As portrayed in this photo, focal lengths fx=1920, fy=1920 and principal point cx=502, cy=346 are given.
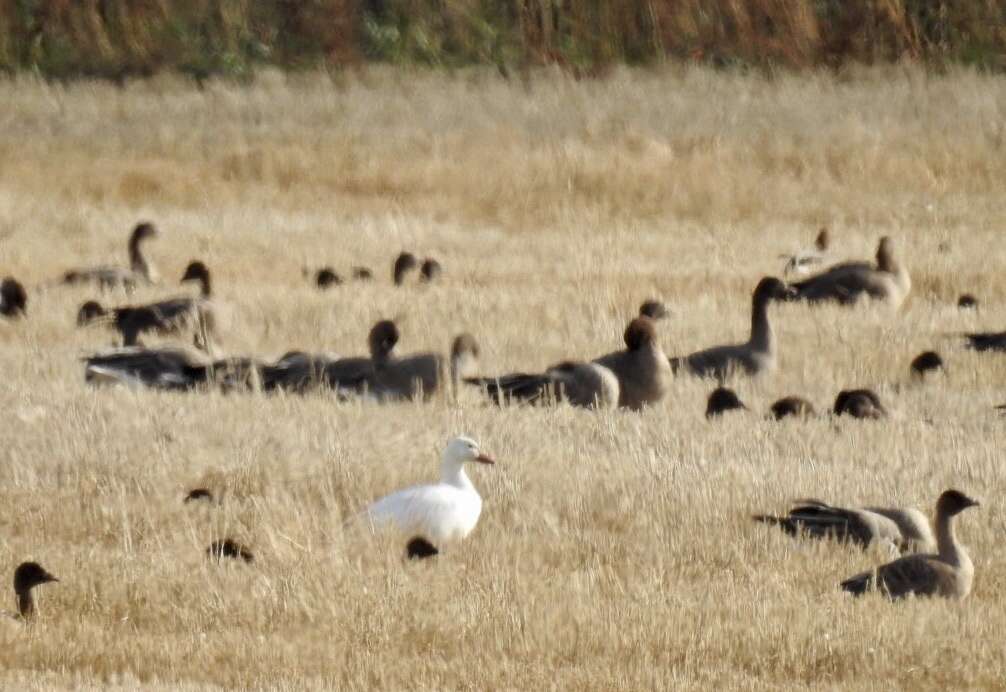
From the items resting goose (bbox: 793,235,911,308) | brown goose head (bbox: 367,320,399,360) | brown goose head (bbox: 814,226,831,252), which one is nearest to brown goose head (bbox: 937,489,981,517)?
brown goose head (bbox: 367,320,399,360)

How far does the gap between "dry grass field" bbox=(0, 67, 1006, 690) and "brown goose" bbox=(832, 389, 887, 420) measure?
0.18 meters

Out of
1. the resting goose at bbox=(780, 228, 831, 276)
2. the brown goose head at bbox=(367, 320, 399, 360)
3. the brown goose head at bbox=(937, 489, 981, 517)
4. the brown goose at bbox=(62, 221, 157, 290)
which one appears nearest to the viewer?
the brown goose head at bbox=(937, 489, 981, 517)

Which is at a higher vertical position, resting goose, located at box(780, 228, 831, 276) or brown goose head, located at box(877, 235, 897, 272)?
resting goose, located at box(780, 228, 831, 276)

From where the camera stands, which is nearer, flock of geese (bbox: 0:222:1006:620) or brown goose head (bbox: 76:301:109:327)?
flock of geese (bbox: 0:222:1006:620)

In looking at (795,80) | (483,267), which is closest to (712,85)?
(795,80)

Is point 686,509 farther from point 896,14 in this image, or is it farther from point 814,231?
point 896,14

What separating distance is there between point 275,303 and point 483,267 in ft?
12.1

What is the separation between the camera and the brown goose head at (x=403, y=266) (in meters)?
18.5

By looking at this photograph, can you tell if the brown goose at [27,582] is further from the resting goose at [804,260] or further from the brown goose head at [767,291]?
the resting goose at [804,260]

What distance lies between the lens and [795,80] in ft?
95.6

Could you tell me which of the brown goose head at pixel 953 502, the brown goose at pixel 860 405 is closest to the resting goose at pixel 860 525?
the brown goose head at pixel 953 502

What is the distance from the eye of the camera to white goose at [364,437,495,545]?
8.30 meters

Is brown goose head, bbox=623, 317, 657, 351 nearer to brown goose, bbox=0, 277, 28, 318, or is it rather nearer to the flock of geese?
the flock of geese

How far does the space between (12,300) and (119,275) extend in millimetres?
2190
